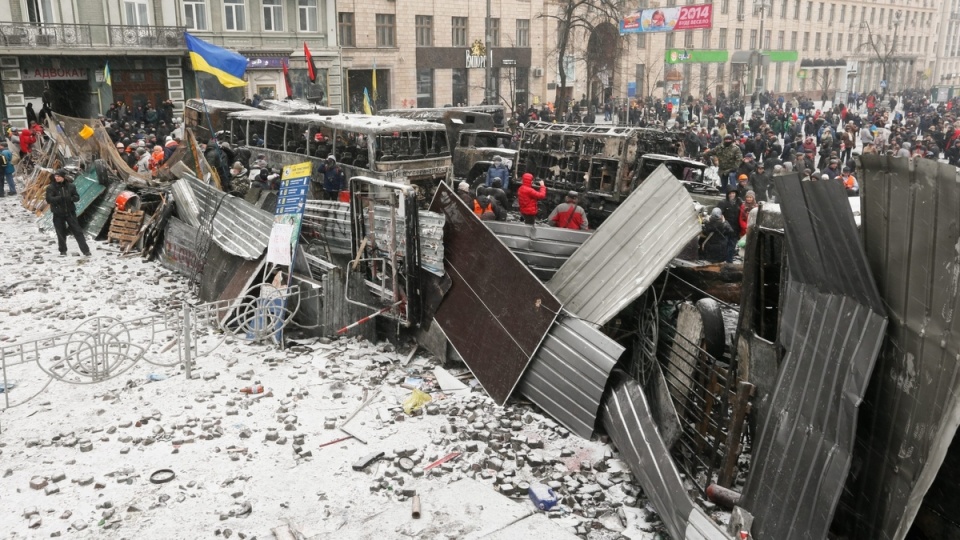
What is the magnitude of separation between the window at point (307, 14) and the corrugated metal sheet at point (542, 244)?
95.3ft

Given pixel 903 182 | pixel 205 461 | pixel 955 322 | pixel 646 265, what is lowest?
pixel 205 461

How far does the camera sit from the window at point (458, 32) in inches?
1622

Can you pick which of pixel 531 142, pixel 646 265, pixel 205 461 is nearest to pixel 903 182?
pixel 646 265

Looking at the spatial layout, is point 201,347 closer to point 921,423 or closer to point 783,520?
point 783,520

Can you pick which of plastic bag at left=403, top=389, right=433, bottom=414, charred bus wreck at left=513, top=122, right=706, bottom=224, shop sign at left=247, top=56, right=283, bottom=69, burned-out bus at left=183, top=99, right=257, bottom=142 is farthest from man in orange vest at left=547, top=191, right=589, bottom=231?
shop sign at left=247, top=56, right=283, bottom=69

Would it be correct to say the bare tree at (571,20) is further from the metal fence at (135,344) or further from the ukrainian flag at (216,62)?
the metal fence at (135,344)

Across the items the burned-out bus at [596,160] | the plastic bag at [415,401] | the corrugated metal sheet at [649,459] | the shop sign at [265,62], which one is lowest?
the plastic bag at [415,401]

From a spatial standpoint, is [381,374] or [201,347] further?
[201,347]

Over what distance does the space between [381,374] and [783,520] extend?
477cm

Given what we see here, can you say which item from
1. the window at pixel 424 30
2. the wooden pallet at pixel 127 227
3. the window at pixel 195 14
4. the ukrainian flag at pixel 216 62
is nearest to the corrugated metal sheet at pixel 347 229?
the wooden pallet at pixel 127 227

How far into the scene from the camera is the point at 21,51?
2669 centimetres

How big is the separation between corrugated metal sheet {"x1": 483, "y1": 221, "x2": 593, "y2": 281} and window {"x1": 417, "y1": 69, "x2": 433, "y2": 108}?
33283 mm

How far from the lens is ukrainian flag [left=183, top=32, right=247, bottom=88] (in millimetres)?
14508

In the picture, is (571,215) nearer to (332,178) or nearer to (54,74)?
(332,178)
